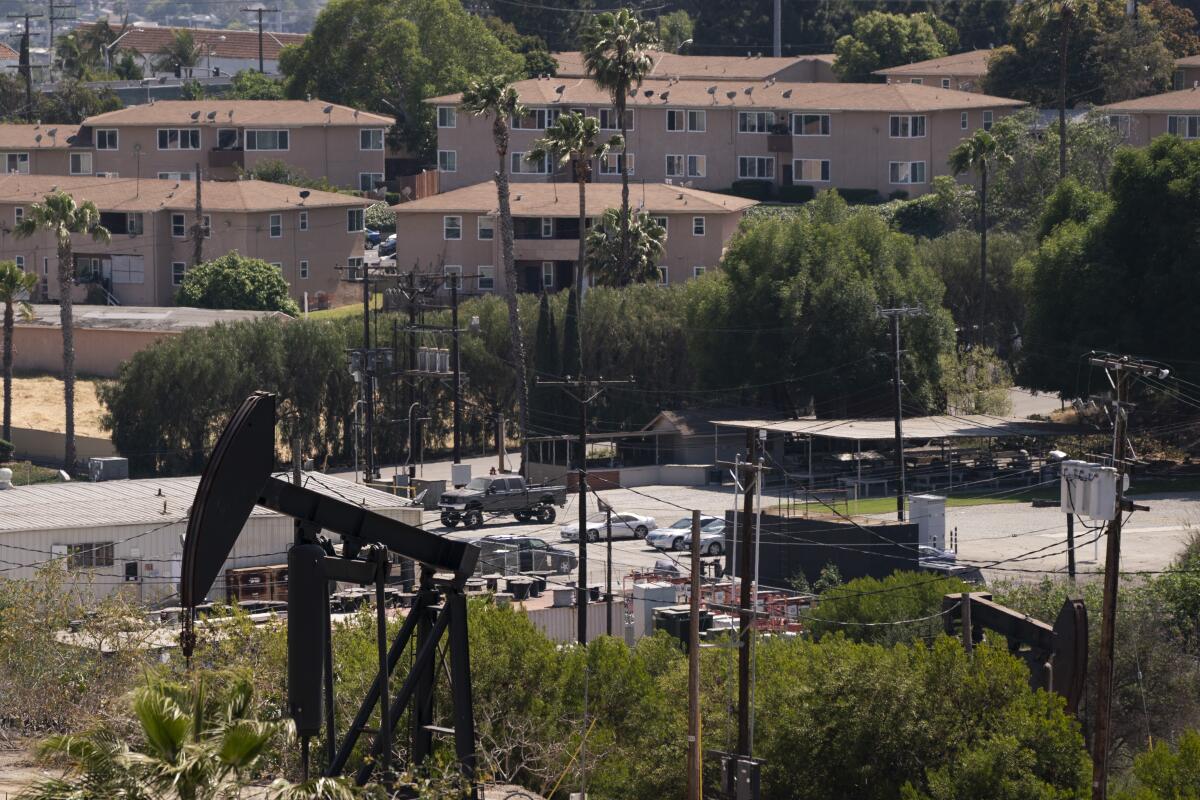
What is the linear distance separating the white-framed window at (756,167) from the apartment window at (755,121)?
162cm

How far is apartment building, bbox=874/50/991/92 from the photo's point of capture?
439 ft

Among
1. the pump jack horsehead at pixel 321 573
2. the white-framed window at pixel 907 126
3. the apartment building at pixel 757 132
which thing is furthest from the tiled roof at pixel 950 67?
the pump jack horsehead at pixel 321 573

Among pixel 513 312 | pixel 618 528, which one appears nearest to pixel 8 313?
pixel 513 312

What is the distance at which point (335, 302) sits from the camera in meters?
112

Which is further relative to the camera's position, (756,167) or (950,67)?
(950,67)

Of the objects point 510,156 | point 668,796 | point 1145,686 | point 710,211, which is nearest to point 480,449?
point 710,211

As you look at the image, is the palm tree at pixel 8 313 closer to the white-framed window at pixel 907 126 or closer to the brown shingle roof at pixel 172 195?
the brown shingle roof at pixel 172 195

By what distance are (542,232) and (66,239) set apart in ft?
86.7

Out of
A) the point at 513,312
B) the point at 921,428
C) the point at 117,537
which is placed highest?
the point at 513,312

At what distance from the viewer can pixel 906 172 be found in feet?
383

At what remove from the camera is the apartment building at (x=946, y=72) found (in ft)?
439

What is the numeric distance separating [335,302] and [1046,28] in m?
46.9

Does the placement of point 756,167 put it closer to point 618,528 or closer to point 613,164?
point 613,164

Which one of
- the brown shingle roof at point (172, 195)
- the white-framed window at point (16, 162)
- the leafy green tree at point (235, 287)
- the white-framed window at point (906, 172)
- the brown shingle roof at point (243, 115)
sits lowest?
the leafy green tree at point (235, 287)
